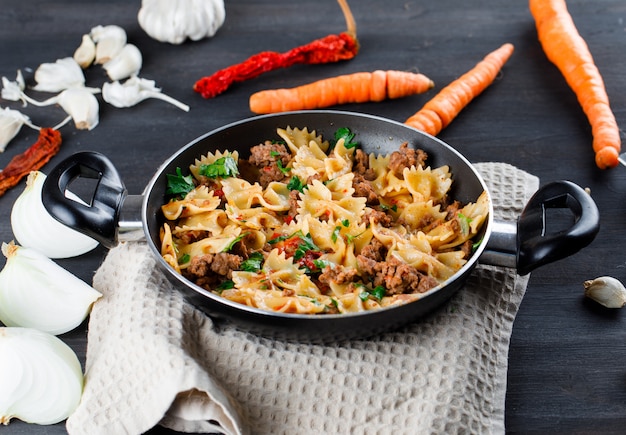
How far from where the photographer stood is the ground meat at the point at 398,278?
2.80m

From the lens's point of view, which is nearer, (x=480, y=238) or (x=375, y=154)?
(x=480, y=238)

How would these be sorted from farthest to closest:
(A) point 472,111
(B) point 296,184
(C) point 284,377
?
(A) point 472,111, (B) point 296,184, (C) point 284,377

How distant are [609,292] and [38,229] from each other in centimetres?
255

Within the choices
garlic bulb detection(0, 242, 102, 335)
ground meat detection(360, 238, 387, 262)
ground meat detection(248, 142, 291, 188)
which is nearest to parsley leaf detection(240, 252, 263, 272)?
ground meat detection(360, 238, 387, 262)

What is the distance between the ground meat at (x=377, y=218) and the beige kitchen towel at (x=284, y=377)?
43 cm

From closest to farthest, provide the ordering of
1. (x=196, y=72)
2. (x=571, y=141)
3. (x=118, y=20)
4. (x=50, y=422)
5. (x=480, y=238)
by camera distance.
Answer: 1. (x=50, y=422)
2. (x=480, y=238)
3. (x=571, y=141)
4. (x=196, y=72)
5. (x=118, y=20)

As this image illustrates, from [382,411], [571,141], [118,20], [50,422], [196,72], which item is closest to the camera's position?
[382,411]

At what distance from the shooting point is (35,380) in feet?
9.09

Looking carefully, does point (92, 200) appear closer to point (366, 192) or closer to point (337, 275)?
point (337, 275)

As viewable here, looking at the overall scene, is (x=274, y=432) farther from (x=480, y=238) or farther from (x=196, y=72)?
(x=196, y=72)

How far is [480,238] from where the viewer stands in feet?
9.91

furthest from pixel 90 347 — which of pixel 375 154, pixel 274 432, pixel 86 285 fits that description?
pixel 375 154

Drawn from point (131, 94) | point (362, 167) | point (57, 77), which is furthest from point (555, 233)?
point (57, 77)

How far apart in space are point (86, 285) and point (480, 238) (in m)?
1.65
